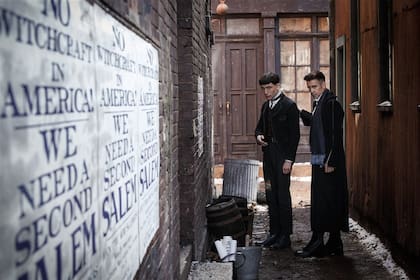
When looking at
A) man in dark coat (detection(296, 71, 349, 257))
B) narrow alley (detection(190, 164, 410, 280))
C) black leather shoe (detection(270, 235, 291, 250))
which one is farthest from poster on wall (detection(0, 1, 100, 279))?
black leather shoe (detection(270, 235, 291, 250))

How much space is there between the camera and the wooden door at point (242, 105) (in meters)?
14.8

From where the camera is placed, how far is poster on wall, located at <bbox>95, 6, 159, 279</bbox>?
2.00 metres

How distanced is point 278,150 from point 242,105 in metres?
7.40

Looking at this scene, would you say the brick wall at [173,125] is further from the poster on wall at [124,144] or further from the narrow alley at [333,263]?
the narrow alley at [333,263]

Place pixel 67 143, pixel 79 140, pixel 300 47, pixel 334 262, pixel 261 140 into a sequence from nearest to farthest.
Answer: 1. pixel 67 143
2. pixel 79 140
3. pixel 334 262
4. pixel 261 140
5. pixel 300 47

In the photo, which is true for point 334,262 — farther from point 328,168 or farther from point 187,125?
point 187,125

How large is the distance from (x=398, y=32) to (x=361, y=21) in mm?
2249

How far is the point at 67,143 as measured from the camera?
1.59 metres

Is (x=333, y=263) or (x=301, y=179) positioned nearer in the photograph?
(x=333, y=263)

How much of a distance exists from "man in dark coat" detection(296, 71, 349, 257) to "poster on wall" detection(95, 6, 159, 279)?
4.04 metres

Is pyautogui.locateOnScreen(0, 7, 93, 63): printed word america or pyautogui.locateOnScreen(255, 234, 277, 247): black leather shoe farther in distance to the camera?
pyautogui.locateOnScreen(255, 234, 277, 247): black leather shoe

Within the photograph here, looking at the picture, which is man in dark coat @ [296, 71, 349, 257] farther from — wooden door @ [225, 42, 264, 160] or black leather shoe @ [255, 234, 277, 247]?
wooden door @ [225, 42, 264, 160]

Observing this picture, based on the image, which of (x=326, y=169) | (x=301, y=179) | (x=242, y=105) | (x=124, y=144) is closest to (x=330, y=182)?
(x=326, y=169)

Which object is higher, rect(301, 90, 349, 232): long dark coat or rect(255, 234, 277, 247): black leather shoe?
rect(301, 90, 349, 232): long dark coat
